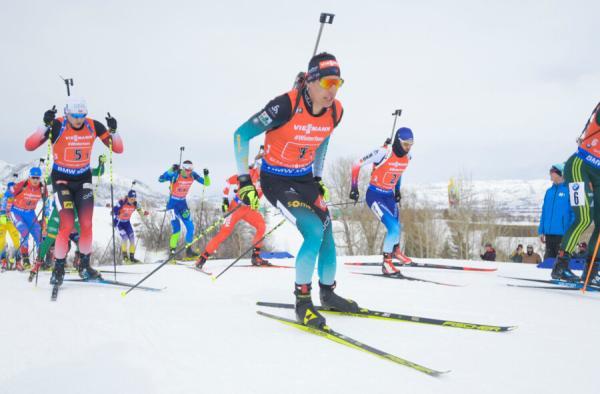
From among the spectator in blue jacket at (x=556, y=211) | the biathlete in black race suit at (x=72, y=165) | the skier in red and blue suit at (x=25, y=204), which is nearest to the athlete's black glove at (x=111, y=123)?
the biathlete in black race suit at (x=72, y=165)

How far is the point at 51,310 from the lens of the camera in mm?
3289

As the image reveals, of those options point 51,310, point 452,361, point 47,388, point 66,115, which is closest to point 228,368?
point 47,388

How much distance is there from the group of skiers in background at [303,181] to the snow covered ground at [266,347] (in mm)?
Answer: 517

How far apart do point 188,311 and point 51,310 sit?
1.18 m

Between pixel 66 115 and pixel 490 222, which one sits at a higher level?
pixel 66 115

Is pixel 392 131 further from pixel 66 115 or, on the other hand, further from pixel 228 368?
pixel 228 368

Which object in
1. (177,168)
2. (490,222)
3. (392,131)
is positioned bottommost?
(490,222)

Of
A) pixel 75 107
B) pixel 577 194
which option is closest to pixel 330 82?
pixel 75 107

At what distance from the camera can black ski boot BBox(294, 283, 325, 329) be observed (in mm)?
2705

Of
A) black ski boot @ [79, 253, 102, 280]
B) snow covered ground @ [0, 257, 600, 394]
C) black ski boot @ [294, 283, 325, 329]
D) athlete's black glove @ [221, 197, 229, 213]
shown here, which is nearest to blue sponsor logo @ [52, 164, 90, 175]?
black ski boot @ [79, 253, 102, 280]

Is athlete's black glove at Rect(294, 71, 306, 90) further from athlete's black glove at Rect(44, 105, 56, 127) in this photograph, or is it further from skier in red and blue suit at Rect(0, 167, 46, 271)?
skier in red and blue suit at Rect(0, 167, 46, 271)

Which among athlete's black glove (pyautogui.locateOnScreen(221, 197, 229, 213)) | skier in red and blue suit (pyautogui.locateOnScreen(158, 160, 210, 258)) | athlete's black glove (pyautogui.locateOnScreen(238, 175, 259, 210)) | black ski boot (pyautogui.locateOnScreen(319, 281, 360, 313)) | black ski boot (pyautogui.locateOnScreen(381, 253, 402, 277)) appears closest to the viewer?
athlete's black glove (pyautogui.locateOnScreen(238, 175, 259, 210))

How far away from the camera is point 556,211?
7750mm

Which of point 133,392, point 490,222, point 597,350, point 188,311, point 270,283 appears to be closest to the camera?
point 133,392
